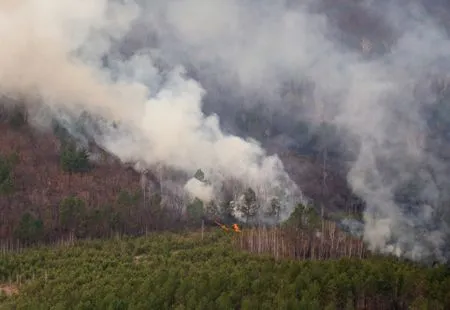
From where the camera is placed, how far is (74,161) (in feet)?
429

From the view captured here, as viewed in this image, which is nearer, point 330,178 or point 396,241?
point 396,241

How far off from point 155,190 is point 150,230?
2055 centimetres

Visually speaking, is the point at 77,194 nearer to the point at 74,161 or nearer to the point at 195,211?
the point at 74,161

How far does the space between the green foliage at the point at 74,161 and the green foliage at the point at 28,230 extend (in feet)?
100

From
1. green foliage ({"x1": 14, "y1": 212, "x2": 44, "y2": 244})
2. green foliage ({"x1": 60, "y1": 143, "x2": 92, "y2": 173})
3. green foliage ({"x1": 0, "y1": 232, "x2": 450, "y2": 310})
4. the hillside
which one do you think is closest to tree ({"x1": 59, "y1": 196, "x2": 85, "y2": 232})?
the hillside

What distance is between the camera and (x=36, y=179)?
4929 inches

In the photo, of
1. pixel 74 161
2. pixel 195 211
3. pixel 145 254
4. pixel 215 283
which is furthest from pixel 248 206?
pixel 215 283

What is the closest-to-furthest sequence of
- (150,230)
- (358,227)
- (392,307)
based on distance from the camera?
(392,307), (358,227), (150,230)

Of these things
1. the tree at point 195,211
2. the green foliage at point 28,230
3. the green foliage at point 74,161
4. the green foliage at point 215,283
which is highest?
the green foliage at point 74,161

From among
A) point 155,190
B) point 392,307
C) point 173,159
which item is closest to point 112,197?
point 155,190

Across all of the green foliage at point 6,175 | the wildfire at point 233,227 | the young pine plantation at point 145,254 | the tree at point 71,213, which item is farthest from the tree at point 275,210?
the green foliage at point 6,175

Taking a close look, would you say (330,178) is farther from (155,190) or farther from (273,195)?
(155,190)

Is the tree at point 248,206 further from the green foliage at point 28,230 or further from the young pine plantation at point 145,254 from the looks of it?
the green foliage at point 28,230

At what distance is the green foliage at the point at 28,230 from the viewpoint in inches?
3888
